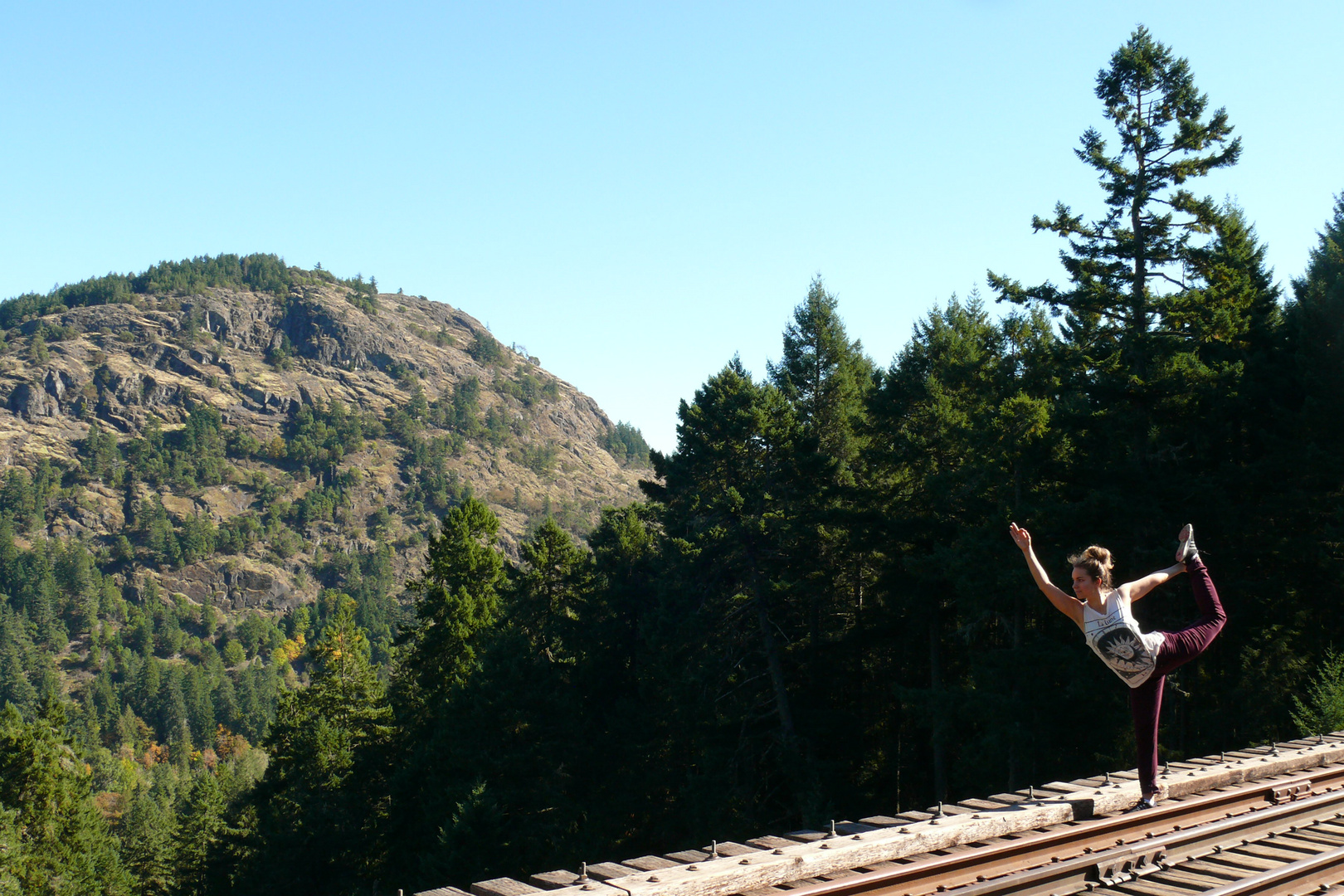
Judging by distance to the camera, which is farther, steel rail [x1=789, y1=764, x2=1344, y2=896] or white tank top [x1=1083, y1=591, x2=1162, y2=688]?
white tank top [x1=1083, y1=591, x2=1162, y2=688]

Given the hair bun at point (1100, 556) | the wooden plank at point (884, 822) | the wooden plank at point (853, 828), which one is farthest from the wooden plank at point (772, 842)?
the hair bun at point (1100, 556)

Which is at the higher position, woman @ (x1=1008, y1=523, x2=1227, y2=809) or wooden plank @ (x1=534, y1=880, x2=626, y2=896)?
woman @ (x1=1008, y1=523, x2=1227, y2=809)

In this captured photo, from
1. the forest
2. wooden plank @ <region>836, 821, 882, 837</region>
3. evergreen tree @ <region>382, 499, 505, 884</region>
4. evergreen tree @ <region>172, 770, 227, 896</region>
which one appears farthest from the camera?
evergreen tree @ <region>172, 770, 227, 896</region>

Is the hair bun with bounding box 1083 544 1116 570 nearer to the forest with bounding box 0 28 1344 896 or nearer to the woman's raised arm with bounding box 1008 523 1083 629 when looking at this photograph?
the woman's raised arm with bounding box 1008 523 1083 629

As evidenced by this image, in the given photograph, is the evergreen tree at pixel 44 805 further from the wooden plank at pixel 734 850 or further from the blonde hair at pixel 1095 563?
the blonde hair at pixel 1095 563

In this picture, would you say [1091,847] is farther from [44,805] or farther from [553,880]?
[44,805]

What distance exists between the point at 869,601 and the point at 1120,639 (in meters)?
22.6

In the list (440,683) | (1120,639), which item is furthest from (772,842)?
(440,683)

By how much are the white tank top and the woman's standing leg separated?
278 mm

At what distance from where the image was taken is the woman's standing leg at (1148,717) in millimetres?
6832

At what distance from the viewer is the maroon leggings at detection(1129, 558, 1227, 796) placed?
652 centimetres

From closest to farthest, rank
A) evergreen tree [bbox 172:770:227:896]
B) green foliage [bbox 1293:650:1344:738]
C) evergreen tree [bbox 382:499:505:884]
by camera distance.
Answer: green foliage [bbox 1293:650:1344:738] < evergreen tree [bbox 382:499:505:884] < evergreen tree [bbox 172:770:227:896]

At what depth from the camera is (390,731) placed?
3897 cm

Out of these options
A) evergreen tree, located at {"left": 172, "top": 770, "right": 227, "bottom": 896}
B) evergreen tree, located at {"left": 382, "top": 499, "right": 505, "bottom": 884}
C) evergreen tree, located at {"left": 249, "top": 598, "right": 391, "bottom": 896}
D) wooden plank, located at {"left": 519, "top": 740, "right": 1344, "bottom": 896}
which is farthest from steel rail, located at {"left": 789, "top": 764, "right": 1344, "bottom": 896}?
evergreen tree, located at {"left": 172, "top": 770, "right": 227, "bottom": 896}
